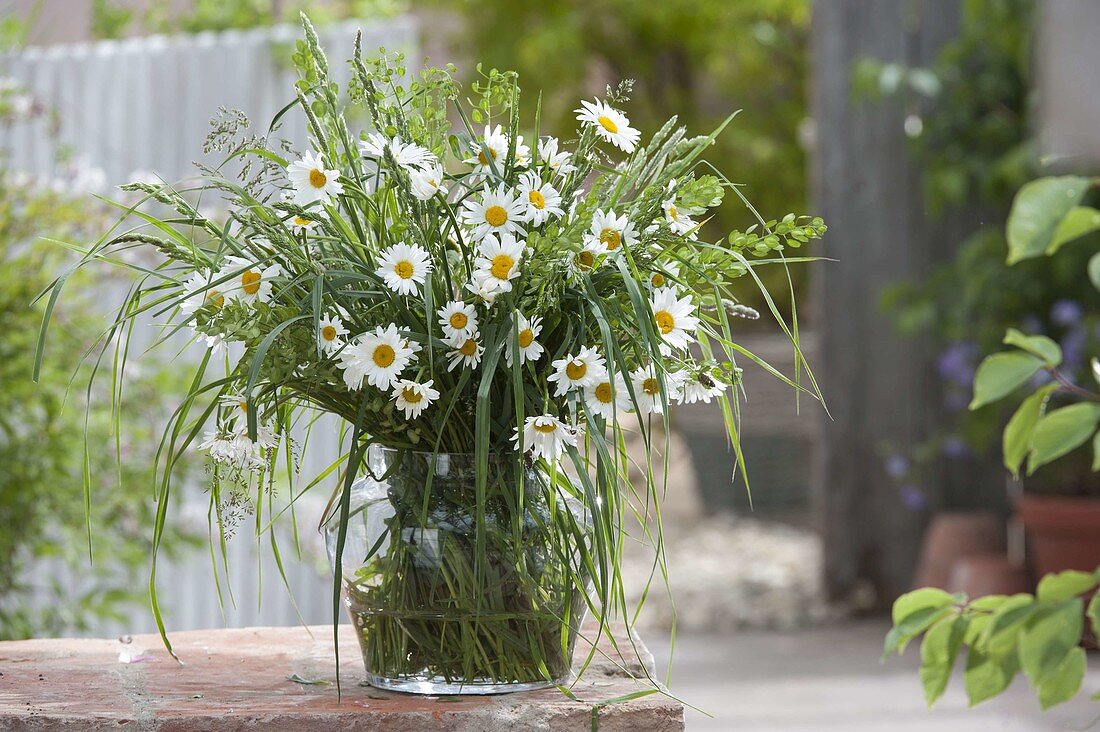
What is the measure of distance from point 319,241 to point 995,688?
24.2 inches

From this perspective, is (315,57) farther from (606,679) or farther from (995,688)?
(995,688)

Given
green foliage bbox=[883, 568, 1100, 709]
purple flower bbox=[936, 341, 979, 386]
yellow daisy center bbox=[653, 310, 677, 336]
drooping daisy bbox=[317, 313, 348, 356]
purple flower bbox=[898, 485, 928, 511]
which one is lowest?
green foliage bbox=[883, 568, 1100, 709]

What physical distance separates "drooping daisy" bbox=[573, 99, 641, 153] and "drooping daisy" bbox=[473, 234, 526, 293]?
119 mm

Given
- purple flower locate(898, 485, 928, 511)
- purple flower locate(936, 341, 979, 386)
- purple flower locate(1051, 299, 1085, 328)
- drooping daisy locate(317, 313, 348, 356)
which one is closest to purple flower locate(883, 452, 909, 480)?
purple flower locate(898, 485, 928, 511)

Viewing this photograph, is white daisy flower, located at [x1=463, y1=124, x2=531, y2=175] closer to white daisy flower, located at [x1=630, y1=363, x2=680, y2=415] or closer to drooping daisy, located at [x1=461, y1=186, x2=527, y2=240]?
drooping daisy, located at [x1=461, y1=186, x2=527, y2=240]

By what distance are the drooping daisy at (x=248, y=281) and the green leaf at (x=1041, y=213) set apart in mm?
536

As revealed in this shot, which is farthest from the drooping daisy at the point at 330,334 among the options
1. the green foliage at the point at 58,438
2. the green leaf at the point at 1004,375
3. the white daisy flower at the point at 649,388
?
the green foliage at the point at 58,438

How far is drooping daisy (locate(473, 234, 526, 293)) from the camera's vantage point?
34.2 inches

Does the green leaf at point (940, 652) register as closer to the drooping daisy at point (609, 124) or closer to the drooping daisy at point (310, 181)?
the drooping daisy at point (609, 124)

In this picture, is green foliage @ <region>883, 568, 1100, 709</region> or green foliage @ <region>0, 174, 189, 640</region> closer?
green foliage @ <region>883, 568, 1100, 709</region>

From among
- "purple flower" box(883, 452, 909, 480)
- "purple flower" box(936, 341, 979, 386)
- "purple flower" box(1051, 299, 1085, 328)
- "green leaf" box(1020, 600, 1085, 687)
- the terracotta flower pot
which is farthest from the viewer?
"purple flower" box(883, 452, 909, 480)

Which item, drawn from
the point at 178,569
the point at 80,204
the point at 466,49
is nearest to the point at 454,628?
the point at 80,204

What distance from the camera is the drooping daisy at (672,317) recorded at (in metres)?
0.90

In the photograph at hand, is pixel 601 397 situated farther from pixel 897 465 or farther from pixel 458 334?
pixel 897 465
